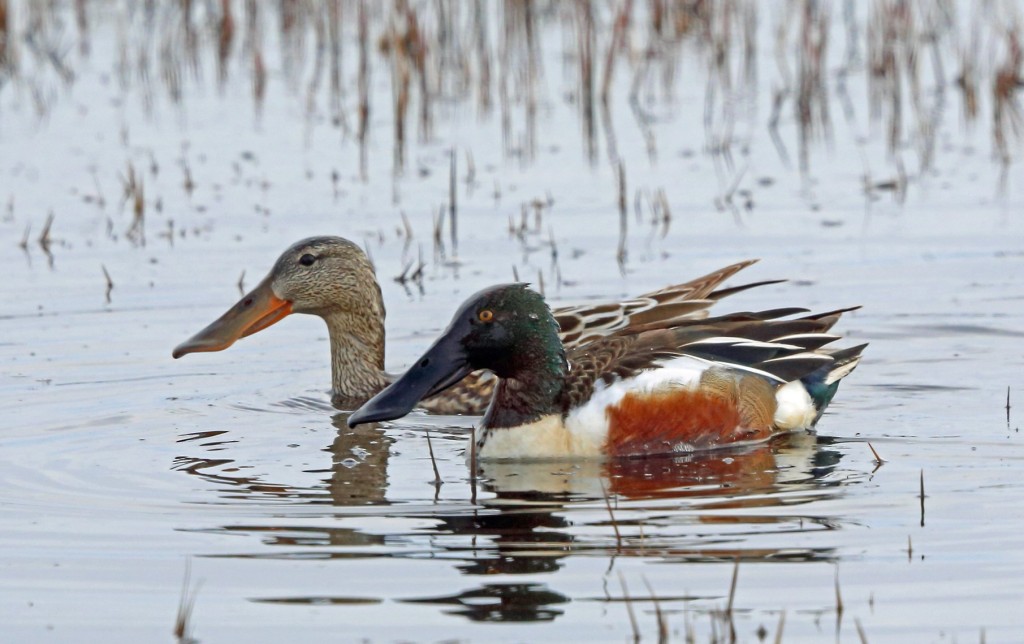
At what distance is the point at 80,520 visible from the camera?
6262 mm

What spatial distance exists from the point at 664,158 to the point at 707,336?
197 inches

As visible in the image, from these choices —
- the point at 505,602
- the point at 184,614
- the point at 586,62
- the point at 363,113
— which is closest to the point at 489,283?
the point at 363,113

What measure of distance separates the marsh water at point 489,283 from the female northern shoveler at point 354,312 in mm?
210

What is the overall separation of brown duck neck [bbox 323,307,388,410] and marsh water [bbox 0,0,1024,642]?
0.21 metres

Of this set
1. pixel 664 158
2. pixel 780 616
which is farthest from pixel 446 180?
pixel 780 616

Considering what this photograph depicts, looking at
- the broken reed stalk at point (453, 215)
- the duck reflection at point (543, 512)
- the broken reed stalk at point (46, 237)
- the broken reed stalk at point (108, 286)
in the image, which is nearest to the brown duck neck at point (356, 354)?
the duck reflection at point (543, 512)

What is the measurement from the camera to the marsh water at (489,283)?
17.7 ft

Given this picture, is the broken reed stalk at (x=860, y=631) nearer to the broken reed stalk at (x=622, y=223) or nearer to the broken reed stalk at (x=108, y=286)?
the broken reed stalk at (x=622, y=223)

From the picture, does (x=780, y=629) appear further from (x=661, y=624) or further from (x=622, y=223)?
(x=622, y=223)

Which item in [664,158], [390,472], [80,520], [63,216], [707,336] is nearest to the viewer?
[80,520]

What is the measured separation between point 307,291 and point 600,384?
6.85 feet

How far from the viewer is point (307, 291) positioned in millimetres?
8867

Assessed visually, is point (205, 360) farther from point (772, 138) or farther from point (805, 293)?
point (772, 138)

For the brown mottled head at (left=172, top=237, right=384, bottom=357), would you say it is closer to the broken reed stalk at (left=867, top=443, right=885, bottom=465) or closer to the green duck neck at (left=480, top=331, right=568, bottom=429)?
the green duck neck at (left=480, top=331, right=568, bottom=429)
